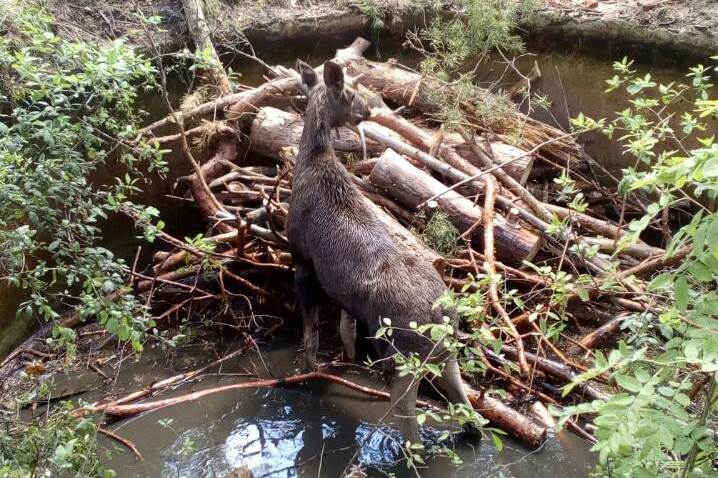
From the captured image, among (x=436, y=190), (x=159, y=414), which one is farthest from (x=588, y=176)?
(x=159, y=414)

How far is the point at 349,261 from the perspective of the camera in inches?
191

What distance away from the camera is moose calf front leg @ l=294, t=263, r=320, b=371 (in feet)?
17.9

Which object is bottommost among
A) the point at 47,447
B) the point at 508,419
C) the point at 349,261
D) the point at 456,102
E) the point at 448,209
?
the point at 508,419

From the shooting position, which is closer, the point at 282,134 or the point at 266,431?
the point at 266,431

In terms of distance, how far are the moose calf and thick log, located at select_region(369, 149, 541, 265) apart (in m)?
1.01

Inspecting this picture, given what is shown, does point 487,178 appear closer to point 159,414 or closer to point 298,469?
point 298,469

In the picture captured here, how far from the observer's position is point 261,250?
655 centimetres

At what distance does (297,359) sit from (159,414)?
137 centimetres

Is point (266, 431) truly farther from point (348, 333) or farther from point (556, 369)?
point (556, 369)

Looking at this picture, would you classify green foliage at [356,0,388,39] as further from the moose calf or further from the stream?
the stream

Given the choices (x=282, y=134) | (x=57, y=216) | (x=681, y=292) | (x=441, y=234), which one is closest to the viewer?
(x=681, y=292)

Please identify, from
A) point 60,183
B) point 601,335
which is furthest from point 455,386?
point 60,183

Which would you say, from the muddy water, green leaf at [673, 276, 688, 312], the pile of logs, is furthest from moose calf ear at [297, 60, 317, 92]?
green leaf at [673, 276, 688, 312]

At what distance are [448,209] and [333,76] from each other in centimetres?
197
